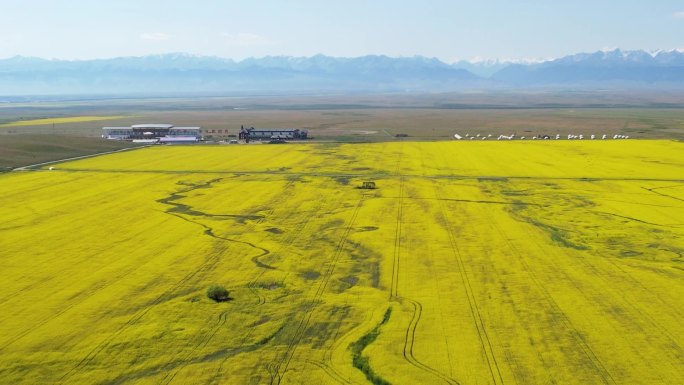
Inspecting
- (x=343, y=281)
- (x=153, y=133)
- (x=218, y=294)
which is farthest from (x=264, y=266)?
(x=153, y=133)

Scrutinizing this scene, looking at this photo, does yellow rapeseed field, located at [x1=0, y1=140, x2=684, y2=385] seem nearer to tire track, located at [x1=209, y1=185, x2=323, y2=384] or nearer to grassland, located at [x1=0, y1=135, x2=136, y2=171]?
tire track, located at [x1=209, y1=185, x2=323, y2=384]

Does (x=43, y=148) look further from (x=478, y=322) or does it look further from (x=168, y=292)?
(x=478, y=322)

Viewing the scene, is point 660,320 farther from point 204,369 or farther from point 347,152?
point 347,152

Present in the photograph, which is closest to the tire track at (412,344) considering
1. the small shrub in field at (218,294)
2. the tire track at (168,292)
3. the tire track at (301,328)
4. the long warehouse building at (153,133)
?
the tire track at (301,328)

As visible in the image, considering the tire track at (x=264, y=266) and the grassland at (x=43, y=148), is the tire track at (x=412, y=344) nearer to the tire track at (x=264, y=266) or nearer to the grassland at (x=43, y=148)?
the tire track at (x=264, y=266)

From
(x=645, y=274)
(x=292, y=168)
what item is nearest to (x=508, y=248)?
(x=645, y=274)

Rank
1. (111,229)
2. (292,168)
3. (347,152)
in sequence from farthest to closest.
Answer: (347,152)
(292,168)
(111,229)
